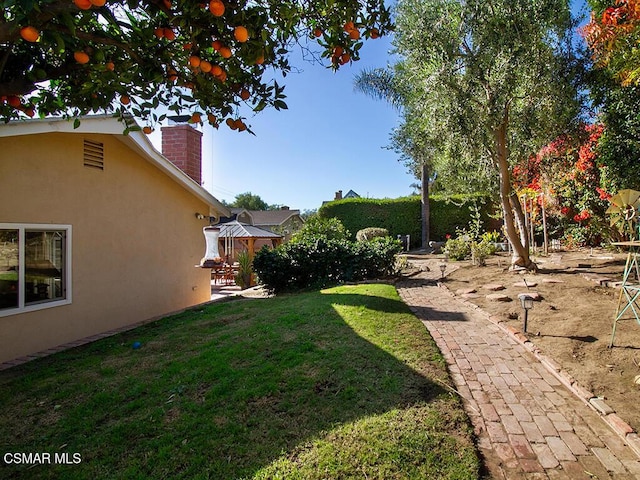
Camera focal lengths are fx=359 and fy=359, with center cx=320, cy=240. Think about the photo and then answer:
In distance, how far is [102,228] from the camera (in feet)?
22.9

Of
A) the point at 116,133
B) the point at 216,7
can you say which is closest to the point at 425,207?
the point at 116,133

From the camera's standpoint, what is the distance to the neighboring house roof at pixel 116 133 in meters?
5.05

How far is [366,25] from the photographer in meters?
3.54

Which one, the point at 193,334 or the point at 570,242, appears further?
the point at 570,242

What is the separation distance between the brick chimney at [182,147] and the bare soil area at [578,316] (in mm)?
7845

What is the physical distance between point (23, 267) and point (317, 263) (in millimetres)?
6684

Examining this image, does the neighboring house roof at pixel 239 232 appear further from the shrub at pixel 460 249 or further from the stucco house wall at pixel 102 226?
the shrub at pixel 460 249

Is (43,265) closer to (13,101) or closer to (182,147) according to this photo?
(13,101)

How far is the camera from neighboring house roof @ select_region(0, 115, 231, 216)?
505 cm

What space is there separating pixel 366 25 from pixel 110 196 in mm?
5973

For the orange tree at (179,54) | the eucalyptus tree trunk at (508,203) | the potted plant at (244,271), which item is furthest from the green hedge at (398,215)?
the orange tree at (179,54)

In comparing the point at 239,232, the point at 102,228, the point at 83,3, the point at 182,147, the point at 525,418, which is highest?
the point at 182,147

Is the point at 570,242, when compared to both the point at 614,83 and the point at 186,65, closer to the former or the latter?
the point at 614,83

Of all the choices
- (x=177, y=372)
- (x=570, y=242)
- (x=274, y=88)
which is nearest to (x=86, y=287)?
(x=177, y=372)
